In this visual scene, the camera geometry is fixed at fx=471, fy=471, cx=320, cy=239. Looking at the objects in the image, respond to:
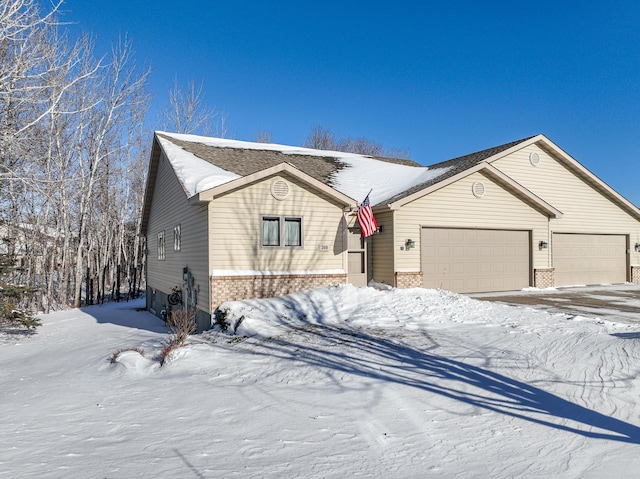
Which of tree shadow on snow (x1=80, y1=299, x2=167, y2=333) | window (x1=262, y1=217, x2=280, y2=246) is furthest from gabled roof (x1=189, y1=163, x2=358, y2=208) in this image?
tree shadow on snow (x1=80, y1=299, x2=167, y2=333)

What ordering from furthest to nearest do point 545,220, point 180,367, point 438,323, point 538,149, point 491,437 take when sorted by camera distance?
1. point 538,149
2. point 545,220
3. point 438,323
4. point 180,367
5. point 491,437

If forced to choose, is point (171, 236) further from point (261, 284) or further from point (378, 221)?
point (378, 221)

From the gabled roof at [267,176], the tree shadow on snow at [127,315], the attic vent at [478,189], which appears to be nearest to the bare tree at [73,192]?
the tree shadow on snow at [127,315]

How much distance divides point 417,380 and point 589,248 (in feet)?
56.2

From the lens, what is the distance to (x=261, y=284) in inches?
478

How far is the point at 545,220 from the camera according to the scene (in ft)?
58.9

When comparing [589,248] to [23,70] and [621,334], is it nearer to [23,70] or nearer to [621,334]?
[621,334]

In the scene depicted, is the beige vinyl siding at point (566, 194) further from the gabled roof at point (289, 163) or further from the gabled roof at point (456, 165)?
the gabled roof at point (289, 163)

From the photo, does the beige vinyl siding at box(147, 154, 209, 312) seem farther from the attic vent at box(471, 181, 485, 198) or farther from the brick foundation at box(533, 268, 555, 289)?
the brick foundation at box(533, 268, 555, 289)

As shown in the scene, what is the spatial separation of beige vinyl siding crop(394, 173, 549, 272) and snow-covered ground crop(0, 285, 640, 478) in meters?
5.65

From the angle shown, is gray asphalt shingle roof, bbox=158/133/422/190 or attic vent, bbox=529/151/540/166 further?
attic vent, bbox=529/151/540/166

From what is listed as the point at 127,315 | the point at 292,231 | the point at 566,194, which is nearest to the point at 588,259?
the point at 566,194

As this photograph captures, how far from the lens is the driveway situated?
36.2 ft

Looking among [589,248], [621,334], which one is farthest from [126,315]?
[589,248]
